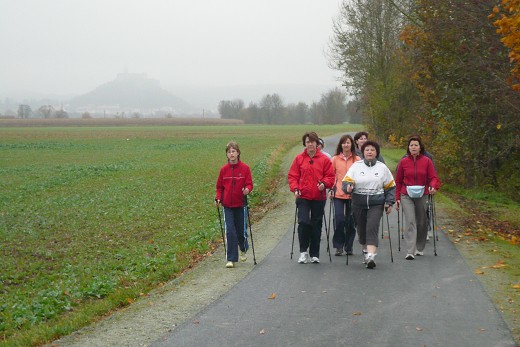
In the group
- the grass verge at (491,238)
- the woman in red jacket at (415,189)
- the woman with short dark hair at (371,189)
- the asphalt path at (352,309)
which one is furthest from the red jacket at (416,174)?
the grass verge at (491,238)

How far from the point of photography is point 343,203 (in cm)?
1205

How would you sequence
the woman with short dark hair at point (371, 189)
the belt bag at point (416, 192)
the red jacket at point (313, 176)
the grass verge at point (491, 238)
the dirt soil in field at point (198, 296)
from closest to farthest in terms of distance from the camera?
Answer: the dirt soil in field at point (198, 296) → the grass verge at point (491, 238) → the woman with short dark hair at point (371, 189) → the red jacket at point (313, 176) → the belt bag at point (416, 192)

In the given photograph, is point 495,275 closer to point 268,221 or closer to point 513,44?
point 513,44

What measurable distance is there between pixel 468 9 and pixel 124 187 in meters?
16.5

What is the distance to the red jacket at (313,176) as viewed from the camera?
440 inches

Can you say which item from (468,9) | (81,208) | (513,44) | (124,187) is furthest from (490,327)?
(124,187)

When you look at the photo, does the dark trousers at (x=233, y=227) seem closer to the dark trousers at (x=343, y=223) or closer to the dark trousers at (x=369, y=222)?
the dark trousers at (x=343, y=223)

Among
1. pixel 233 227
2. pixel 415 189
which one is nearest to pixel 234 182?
pixel 233 227

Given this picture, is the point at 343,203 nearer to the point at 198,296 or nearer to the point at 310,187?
the point at 310,187

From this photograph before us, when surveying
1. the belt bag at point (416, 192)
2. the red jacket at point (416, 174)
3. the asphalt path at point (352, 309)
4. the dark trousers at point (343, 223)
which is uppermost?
the red jacket at point (416, 174)

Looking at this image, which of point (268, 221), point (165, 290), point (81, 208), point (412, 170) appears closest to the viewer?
point (165, 290)

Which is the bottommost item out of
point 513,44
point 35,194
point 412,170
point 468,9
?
point 35,194

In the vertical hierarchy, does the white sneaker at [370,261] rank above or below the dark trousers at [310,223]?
below

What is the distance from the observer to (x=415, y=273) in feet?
34.9
